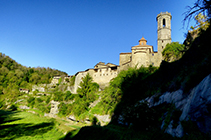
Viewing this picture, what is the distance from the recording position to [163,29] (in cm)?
4409

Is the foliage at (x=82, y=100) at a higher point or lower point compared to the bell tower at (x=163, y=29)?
lower

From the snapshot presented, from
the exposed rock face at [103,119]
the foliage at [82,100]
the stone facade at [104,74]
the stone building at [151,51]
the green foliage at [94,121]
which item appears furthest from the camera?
the stone facade at [104,74]

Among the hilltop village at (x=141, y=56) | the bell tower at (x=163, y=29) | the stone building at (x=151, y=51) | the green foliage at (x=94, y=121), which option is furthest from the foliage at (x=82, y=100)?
the bell tower at (x=163, y=29)

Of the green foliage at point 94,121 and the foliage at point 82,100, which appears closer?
the green foliage at point 94,121

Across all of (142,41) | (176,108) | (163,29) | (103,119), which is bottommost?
(103,119)

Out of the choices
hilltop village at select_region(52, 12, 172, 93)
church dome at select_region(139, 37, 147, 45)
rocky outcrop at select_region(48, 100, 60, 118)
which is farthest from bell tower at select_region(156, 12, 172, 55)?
rocky outcrop at select_region(48, 100, 60, 118)

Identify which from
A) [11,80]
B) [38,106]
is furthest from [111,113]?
[11,80]

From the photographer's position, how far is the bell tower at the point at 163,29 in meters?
42.8

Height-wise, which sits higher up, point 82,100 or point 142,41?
point 142,41

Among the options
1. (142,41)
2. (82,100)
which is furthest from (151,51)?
(82,100)

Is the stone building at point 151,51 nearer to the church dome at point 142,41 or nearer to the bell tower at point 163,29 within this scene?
the bell tower at point 163,29

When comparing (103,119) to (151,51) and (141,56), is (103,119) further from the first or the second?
(151,51)

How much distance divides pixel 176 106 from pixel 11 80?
77.1 metres

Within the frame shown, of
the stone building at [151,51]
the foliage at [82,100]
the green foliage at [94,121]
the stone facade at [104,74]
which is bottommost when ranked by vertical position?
the green foliage at [94,121]
